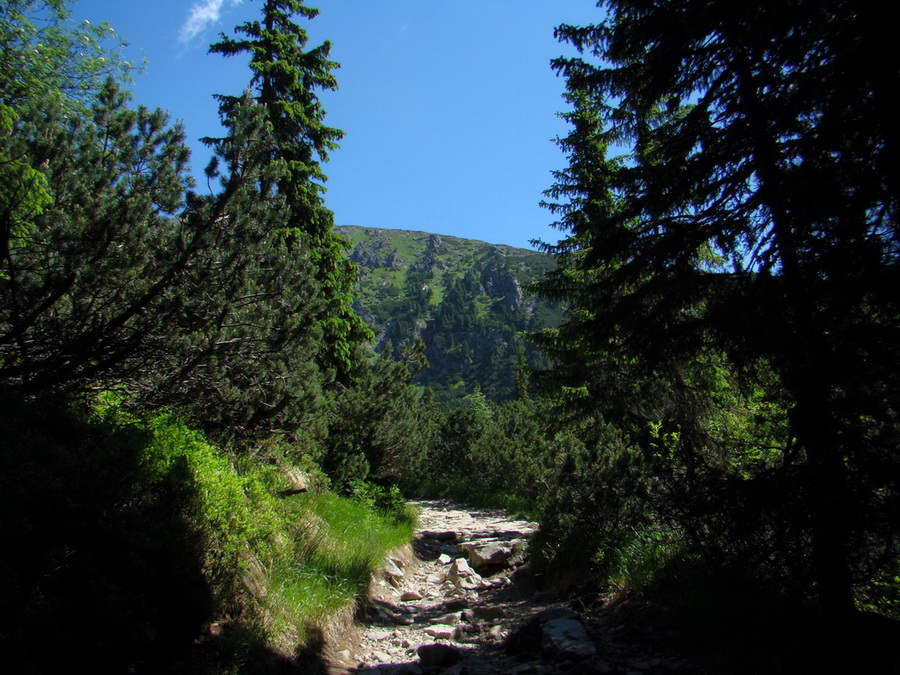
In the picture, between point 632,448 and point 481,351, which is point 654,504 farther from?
point 481,351

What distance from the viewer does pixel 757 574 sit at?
4227 mm

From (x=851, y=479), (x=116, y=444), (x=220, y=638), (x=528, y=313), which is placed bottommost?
(x=220, y=638)

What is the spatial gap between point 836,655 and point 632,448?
14.8 ft

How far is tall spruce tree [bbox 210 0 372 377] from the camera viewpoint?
11977 millimetres

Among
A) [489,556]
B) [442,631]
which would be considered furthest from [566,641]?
[489,556]

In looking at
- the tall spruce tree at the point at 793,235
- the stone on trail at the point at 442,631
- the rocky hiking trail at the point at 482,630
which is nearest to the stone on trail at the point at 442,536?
the rocky hiking trail at the point at 482,630

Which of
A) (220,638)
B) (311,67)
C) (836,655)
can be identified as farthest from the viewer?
(311,67)

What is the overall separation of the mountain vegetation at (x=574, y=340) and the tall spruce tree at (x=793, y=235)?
0.07 ft

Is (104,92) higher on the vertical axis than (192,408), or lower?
higher

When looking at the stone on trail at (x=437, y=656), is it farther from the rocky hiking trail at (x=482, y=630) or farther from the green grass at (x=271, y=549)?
the green grass at (x=271, y=549)

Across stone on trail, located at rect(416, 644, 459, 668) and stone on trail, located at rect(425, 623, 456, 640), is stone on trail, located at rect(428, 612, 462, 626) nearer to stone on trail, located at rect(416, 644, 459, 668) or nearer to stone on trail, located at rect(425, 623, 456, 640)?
stone on trail, located at rect(425, 623, 456, 640)

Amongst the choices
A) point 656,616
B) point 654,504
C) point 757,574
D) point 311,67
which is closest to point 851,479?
point 757,574

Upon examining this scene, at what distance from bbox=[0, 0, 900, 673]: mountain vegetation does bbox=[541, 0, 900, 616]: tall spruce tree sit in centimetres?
2

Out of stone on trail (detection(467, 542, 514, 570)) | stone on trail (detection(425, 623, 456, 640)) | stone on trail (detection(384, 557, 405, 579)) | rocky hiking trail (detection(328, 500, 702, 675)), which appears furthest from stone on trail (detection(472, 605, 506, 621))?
stone on trail (detection(467, 542, 514, 570))
